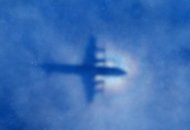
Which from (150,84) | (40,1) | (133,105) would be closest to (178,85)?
Result: (150,84)

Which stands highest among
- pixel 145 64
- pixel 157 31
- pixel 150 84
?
pixel 157 31

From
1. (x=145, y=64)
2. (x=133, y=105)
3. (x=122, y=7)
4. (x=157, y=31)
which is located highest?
(x=122, y=7)

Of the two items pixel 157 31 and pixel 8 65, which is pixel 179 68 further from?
pixel 8 65

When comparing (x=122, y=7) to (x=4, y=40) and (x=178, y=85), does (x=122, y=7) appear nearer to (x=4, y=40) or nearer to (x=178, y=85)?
(x=178, y=85)

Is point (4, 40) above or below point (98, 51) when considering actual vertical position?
above

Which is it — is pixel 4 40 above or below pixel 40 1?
below

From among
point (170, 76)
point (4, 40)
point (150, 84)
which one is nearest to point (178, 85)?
point (170, 76)
